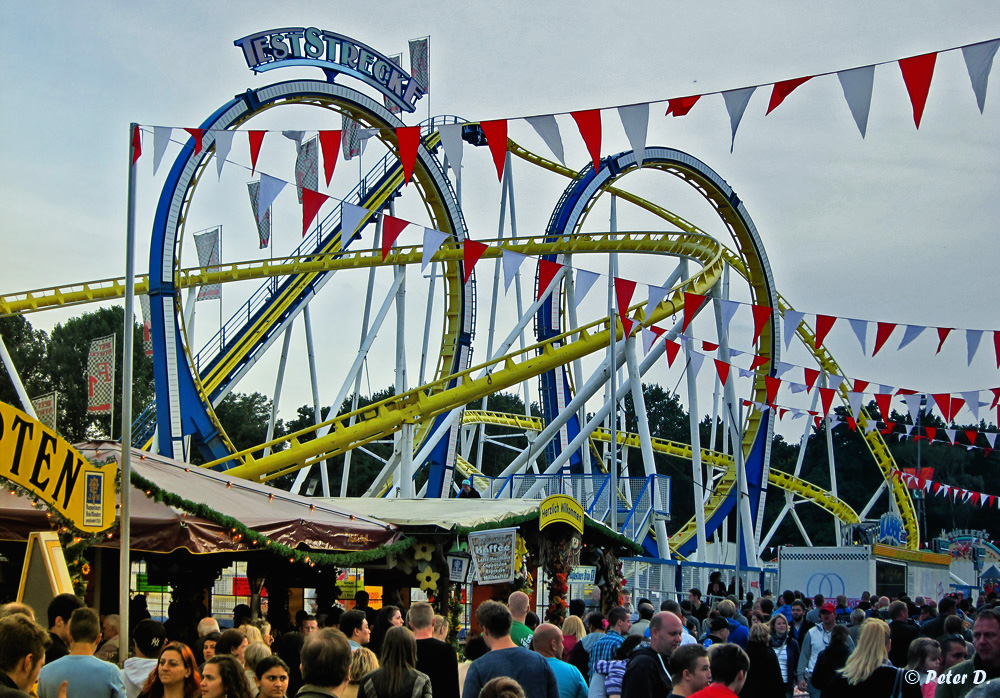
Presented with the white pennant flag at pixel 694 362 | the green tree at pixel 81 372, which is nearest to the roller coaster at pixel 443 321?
the white pennant flag at pixel 694 362

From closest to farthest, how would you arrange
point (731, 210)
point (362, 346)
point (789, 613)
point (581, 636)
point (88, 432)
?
point (581, 636) → point (789, 613) → point (362, 346) → point (731, 210) → point (88, 432)

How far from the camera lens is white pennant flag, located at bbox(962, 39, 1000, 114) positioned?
772 cm

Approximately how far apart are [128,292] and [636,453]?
56988mm

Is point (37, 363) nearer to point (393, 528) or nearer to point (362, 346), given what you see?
point (362, 346)

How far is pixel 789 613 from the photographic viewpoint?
9930 millimetres

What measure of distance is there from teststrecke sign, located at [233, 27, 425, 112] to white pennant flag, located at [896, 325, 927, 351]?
11.3 metres

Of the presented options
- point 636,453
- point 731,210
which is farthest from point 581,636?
point 636,453

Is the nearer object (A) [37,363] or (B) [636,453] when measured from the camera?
(A) [37,363]

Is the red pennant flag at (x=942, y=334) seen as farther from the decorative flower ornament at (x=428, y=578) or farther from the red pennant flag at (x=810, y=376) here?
the decorative flower ornament at (x=428, y=578)

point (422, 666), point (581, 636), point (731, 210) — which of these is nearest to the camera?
point (422, 666)

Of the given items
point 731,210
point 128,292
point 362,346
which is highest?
point 731,210

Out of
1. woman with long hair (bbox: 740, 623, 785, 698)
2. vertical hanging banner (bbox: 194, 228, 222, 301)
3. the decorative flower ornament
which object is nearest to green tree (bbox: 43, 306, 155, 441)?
vertical hanging banner (bbox: 194, 228, 222, 301)

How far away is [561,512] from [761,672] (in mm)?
5834

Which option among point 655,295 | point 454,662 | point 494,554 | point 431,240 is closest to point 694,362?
point 655,295
